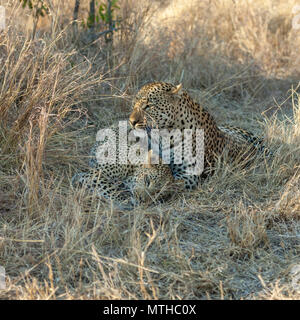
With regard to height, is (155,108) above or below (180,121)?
above

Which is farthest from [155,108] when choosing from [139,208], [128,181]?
[139,208]

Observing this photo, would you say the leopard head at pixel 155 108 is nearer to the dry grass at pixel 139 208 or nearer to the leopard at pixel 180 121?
the leopard at pixel 180 121

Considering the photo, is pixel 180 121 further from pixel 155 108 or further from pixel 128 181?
pixel 128 181

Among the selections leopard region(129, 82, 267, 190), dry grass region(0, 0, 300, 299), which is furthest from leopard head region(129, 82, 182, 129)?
dry grass region(0, 0, 300, 299)

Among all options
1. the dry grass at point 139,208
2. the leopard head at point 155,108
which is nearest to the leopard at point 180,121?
the leopard head at point 155,108

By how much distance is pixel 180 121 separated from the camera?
6.16m

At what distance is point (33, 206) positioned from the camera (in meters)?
5.09

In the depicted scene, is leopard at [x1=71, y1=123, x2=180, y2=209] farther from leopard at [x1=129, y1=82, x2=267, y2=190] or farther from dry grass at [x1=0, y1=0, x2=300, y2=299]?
leopard at [x1=129, y1=82, x2=267, y2=190]

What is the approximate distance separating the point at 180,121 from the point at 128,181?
0.80 m

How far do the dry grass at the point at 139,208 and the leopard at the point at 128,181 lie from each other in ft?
0.50

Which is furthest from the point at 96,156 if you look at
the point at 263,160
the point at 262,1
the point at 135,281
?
the point at 262,1

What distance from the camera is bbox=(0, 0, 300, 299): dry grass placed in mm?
4348

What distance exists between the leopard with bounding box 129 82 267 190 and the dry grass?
0.20 m
